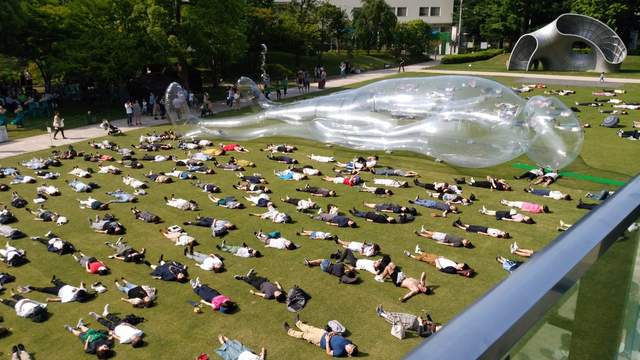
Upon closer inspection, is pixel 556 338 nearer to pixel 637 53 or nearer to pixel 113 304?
pixel 113 304

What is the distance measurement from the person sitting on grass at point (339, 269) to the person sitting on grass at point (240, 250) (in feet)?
4.62

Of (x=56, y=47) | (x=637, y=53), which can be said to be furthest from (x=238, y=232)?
(x=637, y=53)

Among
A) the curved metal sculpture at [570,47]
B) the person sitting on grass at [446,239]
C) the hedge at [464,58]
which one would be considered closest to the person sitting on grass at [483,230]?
the person sitting on grass at [446,239]

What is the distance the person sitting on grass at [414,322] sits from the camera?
347 inches

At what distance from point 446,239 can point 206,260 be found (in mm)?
5849

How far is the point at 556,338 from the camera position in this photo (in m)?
1.80

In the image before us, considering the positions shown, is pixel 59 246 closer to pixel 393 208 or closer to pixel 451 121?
pixel 393 208

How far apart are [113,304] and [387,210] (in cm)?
782

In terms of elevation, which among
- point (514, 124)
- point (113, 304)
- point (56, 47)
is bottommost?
point (113, 304)

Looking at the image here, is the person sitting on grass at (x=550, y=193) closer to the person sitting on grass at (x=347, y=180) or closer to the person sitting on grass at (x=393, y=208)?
the person sitting on grass at (x=393, y=208)

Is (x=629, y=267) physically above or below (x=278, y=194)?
above

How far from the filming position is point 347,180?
1742 centimetres

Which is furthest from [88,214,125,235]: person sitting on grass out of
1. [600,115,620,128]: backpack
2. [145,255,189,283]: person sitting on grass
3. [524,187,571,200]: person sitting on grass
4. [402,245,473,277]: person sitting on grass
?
[600,115,620,128]: backpack

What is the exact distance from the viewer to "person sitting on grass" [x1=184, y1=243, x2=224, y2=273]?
450 inches
